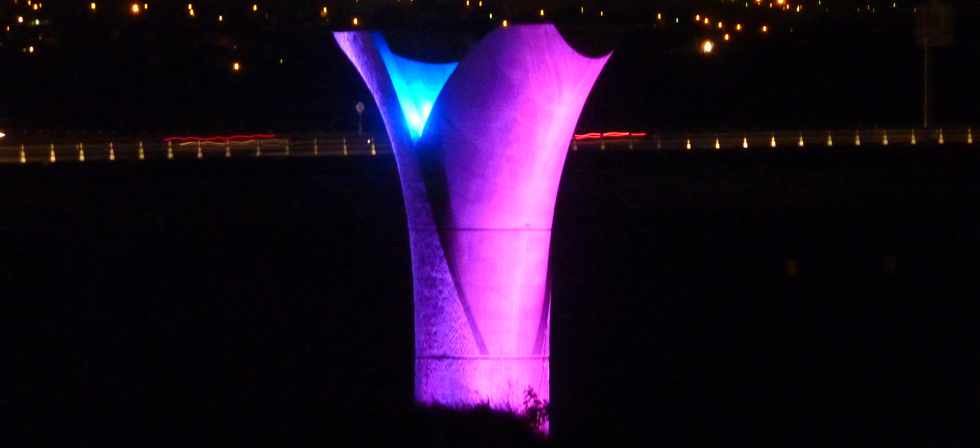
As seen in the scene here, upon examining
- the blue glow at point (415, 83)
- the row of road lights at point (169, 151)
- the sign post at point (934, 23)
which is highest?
the sign post at point (934, 23)

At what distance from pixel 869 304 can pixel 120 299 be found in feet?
28.8

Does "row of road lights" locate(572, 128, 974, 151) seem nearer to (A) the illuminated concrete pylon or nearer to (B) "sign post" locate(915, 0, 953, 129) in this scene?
(B) "sign post" locate(915, 0, 953, 129)

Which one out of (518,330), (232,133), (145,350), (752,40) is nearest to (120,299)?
(145,350)

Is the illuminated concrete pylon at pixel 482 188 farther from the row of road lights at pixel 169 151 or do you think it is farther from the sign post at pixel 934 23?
the sign post at pixel 934 23

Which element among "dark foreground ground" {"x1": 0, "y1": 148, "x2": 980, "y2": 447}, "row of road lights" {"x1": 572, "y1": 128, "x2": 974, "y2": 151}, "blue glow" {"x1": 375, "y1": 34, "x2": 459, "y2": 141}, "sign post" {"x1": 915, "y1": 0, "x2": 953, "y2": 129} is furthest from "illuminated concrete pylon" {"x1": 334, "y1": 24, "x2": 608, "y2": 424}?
→ "row of road lights" {"x1": 572, "y1": 128, "x2": 974, "y2": 151}

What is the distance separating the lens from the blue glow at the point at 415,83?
1069cm

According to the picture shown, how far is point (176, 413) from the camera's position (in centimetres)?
→ 1159

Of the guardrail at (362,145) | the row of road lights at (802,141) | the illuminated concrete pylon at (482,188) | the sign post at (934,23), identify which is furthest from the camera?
the row of road lights at (802,141)

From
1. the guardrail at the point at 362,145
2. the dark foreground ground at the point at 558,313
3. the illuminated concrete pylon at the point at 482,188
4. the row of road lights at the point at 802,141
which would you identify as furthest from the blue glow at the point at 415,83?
the row of road lights at the point at 802,141

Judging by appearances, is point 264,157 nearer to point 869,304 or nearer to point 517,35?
point 869,304

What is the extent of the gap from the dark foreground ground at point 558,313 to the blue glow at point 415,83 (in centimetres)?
207

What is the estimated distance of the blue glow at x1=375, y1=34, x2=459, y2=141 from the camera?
10688mm

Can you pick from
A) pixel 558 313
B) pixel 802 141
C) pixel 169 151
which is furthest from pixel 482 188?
pixel 802 141

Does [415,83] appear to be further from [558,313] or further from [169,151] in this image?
[169,151]
